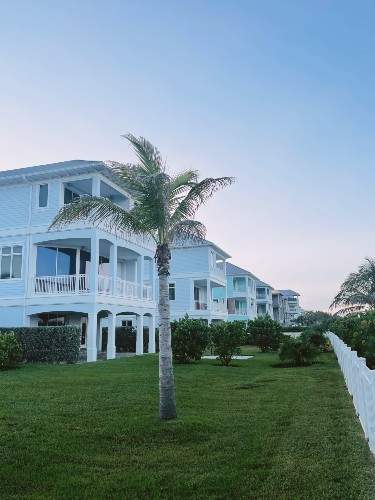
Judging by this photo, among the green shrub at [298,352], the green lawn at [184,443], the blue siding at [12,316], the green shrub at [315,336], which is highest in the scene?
the blue siding at [12,316]

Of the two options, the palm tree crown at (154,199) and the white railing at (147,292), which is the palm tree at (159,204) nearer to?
the palm tree crown at (154,199)

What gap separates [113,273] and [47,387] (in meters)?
10.6

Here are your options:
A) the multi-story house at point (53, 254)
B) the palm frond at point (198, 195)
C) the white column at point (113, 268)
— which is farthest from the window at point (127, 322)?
the palm frond at point (198, 195)

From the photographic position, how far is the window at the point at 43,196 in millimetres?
23641

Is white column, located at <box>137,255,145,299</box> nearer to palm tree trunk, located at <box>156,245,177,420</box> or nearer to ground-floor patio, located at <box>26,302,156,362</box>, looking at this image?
ground-floor patio, located at <box>26,302,156,362</box>

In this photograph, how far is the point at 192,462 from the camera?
6477 millimetres

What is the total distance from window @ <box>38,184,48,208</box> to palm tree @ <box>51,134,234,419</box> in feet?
43.7

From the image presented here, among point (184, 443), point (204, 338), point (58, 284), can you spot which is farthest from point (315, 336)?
point (184, 443)

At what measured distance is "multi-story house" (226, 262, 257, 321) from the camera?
6253 centimetres

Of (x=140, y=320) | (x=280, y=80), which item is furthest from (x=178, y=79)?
(x=140, y=320)

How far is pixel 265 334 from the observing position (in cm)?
3073

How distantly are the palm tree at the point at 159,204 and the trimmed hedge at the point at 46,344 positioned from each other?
32.6 ft

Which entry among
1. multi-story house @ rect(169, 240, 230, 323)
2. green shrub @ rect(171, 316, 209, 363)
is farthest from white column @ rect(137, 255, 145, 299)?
multi-story house @ rect(169, 240, 230, 323)

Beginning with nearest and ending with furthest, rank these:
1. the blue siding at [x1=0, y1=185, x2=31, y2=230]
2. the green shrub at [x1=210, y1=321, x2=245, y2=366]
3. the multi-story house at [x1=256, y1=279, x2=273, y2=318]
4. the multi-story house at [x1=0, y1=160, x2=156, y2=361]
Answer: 1. the green shrub at [x1=210, y1=321, x2=245, y2=366]
2. the multi-story house at [x1=0, y1=160, x2=156, y2=361]
3. the blue siding at [x1=0, y1=185, x2=31, y2=230]
4. the multi-story house at [x1=256, y1=279, x2=273, y2=318]
